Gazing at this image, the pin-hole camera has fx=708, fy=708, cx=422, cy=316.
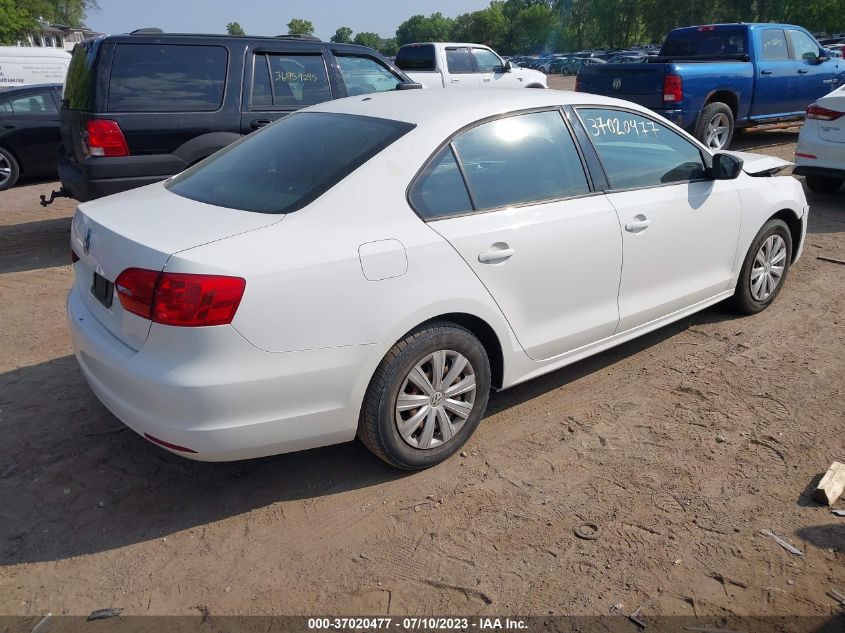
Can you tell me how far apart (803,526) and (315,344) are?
7.11ft

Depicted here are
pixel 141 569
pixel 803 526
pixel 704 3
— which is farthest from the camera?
pixel 704 3

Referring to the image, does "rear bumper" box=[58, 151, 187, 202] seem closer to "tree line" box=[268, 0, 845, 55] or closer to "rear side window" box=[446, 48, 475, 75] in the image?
"rear side window" box=[446, 48, 475, 75]

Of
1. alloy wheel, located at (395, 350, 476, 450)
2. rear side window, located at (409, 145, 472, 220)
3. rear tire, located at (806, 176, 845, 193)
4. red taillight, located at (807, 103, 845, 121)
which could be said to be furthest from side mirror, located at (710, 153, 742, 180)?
rear tire, located at (806, 176, 845, 193)

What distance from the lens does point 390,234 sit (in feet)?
10.0

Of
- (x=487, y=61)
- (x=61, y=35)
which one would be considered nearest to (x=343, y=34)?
(x=61, y=35)

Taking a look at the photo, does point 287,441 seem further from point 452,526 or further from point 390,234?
point 390,234

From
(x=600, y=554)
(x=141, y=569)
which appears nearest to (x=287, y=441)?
(x=141, y=569)

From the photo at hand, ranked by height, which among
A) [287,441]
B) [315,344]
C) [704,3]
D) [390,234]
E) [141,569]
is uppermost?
[704,3]

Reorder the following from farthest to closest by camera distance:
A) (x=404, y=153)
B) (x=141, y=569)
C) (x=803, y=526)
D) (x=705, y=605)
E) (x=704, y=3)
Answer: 1. (x=704, y=3)
2. (x=404, y=153)
3. (x=803, y=526)
4. (x=141, y=569)
5. (x=705, y=605)

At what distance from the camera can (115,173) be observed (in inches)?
245

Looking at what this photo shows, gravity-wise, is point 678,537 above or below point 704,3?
below

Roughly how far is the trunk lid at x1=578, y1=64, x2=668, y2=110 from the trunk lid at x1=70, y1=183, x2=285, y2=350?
817 cm

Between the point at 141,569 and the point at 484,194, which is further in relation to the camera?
the point at 484,194

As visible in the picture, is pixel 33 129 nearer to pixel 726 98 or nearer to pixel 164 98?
pixel 164 98
